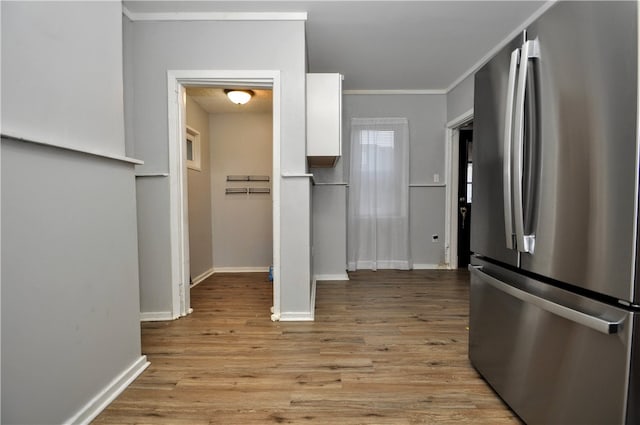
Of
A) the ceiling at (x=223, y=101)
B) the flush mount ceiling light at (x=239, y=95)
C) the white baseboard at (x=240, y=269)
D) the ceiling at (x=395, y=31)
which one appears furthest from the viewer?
the white baseboard at (x=240, y=269)

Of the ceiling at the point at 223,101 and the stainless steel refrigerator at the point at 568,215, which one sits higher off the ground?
the ceiling at the point at 223,101

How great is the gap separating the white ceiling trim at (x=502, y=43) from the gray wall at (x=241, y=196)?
8.30 feet

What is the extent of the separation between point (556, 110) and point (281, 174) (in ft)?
5.83

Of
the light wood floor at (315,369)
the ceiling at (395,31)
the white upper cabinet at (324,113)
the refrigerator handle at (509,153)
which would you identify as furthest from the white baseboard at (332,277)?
the refrigerator handle at (509,153)

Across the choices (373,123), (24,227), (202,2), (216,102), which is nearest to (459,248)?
(373,123)

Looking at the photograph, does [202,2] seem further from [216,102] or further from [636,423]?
[636,423]

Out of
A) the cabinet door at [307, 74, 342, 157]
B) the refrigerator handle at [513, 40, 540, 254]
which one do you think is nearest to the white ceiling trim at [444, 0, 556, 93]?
the refrigerator handle at [513, 40, 540, 254]

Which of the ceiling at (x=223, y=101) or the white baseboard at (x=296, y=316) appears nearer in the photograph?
the white baseboard at (x=296, y=316)

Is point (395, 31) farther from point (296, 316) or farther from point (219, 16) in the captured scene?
point (296, 316)

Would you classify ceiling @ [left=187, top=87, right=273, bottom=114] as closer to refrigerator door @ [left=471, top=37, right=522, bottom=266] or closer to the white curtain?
the white curtain

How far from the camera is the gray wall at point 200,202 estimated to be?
347cm

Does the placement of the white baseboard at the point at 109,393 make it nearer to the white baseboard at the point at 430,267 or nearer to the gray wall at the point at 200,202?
the gray wall at the point at 200,202

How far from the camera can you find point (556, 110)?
3.34 feet

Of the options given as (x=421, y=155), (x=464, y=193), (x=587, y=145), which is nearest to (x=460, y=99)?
(x=421, y=155)
